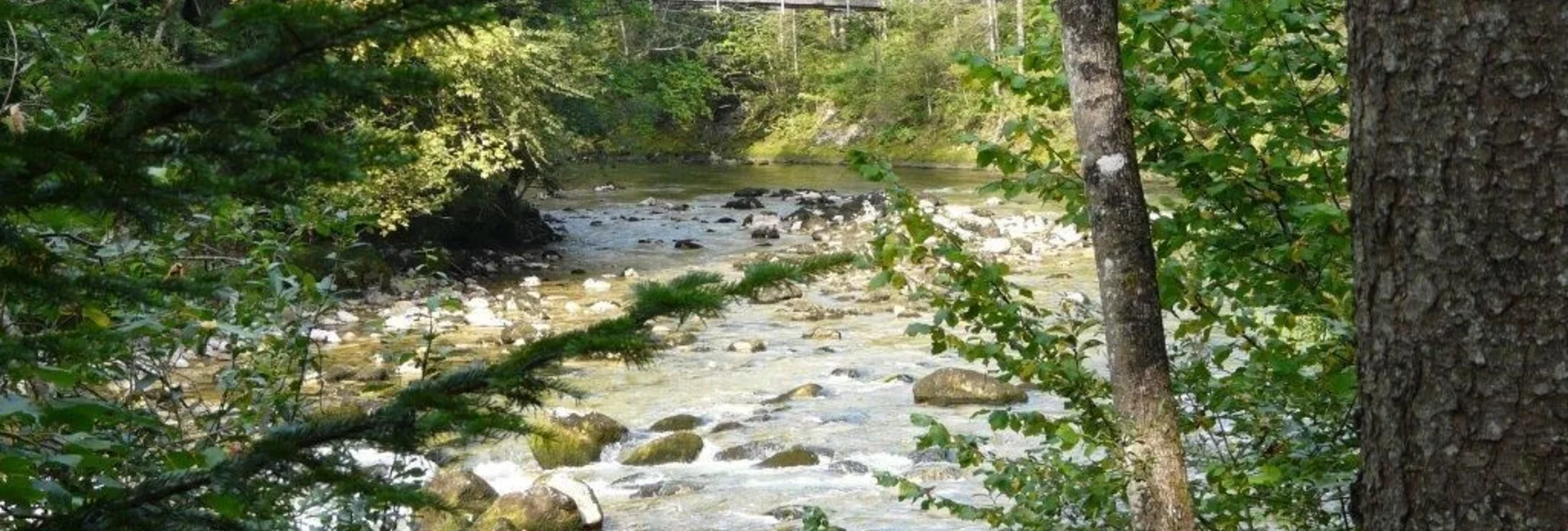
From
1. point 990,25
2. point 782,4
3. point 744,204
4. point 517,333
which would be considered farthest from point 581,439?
point 990,25

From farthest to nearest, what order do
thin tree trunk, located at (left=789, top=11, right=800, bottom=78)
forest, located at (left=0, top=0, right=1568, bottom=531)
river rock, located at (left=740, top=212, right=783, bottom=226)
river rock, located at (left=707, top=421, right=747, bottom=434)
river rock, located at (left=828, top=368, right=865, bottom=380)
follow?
thin tree trunk, located at (left=789, top=11, right=800, bottom=78) < river rock, located at (left=740, top=212, right=783, bottom=226) < river rock, located at (left=828, top=368, right=865, bottom=380) < river rock, located at (left=707, top=421, right=747, bottom=434) < forest, located at (left=0, top=0, right=1568, bottom=531)

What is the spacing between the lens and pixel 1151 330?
13.2ft

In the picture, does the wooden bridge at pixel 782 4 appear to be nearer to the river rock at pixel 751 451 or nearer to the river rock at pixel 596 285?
the river rock at pixel 596 285

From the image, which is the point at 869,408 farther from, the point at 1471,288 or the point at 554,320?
the point at 1471,288

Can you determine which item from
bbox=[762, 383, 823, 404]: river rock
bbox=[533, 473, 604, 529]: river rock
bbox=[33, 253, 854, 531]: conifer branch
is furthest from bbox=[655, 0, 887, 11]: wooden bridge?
bbox=[33, 253, 854, 531]: conifer branch

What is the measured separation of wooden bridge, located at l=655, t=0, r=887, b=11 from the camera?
4053 centimetres

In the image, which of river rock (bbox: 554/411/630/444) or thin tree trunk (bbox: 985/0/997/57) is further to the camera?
thin tree trunk (bbox: 985/0/997/57)

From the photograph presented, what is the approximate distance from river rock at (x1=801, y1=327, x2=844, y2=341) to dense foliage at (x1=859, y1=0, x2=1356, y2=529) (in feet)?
32.2

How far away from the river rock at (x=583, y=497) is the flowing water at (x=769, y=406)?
0.17m

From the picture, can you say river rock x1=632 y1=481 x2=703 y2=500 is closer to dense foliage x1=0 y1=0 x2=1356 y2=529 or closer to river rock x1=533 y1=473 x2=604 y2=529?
river rock x1=533 y1=473 x2=604 y2=529

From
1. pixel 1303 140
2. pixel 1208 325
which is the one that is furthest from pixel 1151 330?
pixel 1303 140

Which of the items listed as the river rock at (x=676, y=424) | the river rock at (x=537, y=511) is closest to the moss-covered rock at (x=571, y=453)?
the river rock at (x=676, y=424)

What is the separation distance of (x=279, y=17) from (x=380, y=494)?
0.55 m

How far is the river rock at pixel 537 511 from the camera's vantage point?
323 inches
